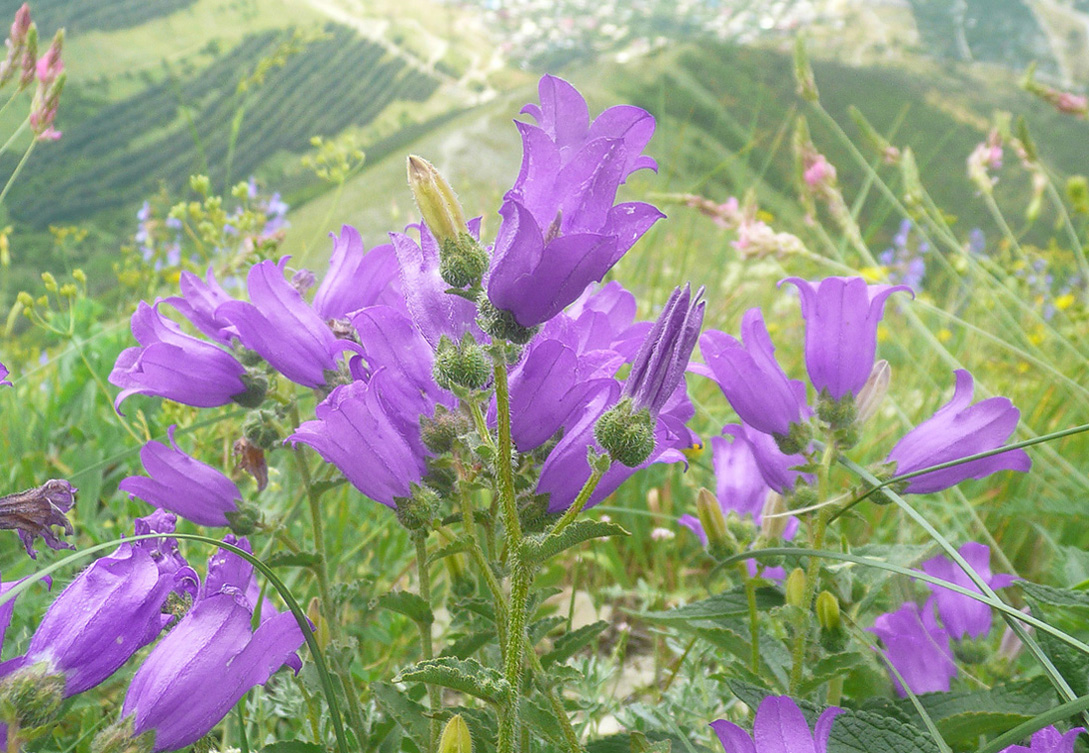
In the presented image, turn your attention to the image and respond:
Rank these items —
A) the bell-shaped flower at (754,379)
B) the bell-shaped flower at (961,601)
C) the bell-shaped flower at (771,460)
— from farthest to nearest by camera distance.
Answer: the bell-shaped flower at (961,601), the bell-shaped flower at (771,460), the bell-shaped flower at (754,379)

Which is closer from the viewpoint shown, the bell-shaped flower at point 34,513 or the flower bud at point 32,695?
the flower bud at point 32,695

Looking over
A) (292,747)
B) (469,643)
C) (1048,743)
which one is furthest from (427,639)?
(1048,743)

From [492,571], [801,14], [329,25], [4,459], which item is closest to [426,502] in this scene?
[492,571]

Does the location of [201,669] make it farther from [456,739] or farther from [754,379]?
[754,379]

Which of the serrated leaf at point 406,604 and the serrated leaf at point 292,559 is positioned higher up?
the serrated leaf at point 292,559

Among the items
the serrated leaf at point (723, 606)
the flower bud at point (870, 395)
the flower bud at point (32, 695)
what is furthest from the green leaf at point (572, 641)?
the flower bud at point (32, 695)

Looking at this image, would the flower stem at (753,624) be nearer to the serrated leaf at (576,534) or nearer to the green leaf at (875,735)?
the green leaf at (875,735)
